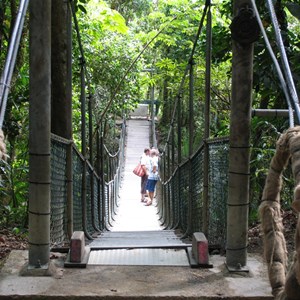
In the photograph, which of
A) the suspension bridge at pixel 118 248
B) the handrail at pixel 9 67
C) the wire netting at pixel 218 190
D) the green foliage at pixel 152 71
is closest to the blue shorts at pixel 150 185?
the green foliage at pixel 152 71

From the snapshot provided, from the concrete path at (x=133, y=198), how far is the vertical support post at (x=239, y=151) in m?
4.97

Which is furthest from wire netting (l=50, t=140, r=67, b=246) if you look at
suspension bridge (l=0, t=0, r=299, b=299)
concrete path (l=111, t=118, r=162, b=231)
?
concrete path (l=111, t=118, r=162, b=231)

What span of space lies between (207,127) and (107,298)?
1.34 m

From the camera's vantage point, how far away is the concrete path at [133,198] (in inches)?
317

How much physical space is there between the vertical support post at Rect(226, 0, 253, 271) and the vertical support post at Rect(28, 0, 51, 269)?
29.9 inches

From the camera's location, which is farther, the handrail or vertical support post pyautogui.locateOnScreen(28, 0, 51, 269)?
vertical support post pyautogui.locateOnScreen(28, 0, 51, 269)

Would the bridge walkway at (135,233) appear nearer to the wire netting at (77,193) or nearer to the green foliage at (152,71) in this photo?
the wire netting at (77,193)

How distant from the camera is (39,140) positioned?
7.32 ft

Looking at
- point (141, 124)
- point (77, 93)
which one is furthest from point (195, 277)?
point (141, 124)

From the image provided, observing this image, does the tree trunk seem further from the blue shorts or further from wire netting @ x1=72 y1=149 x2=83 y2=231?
the blue shorts

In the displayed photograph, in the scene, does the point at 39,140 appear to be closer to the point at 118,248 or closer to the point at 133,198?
the point at 118,248

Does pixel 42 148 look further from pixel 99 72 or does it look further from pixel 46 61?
pixel 99 72

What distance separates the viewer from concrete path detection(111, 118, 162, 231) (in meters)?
8.05

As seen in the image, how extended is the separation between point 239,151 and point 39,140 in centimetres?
82
